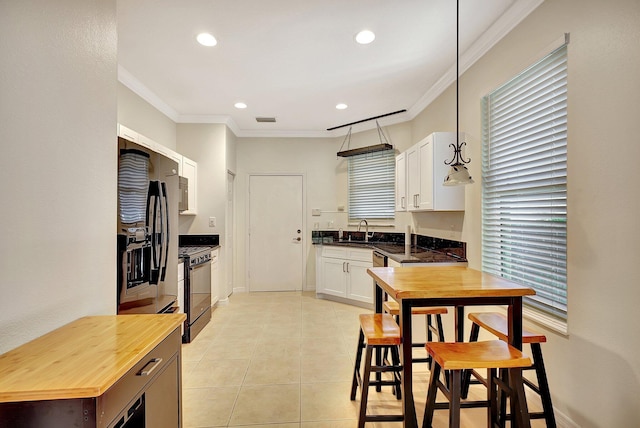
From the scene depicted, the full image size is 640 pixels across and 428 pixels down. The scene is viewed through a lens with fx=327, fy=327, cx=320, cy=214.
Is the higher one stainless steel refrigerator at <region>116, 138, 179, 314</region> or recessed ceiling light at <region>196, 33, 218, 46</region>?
recessed ceiling light at <region>196, 33, 218, 46</region>

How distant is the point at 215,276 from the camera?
464 cm

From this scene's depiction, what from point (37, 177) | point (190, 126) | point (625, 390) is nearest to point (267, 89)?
point (190, 126)

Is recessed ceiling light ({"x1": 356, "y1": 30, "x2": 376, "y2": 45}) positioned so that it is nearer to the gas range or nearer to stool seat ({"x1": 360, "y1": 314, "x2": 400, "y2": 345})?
stool seat ({"x1": 360, "y1": 314, "x2": 400, "y2": 345})

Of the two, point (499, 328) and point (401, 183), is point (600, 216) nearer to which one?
point (499, 328)

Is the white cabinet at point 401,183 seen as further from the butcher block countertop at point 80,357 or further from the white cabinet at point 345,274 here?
the butcher block countertop at point 80,357

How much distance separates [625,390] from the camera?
158 cm

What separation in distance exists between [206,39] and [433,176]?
95.1 inches

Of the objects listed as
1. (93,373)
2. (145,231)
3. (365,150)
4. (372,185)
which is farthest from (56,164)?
(372,185)

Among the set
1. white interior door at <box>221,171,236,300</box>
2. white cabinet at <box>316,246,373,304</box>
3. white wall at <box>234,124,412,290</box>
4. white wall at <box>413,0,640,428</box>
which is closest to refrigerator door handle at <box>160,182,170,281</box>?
white interior door at <box>221,171,236,300</box>

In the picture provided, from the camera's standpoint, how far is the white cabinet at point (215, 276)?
4.52 m

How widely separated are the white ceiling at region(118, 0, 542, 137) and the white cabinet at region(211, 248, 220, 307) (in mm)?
2037

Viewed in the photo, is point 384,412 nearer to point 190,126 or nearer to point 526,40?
point 526,40

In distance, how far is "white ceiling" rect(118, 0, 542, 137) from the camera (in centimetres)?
236

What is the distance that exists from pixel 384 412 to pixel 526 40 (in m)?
2.75
